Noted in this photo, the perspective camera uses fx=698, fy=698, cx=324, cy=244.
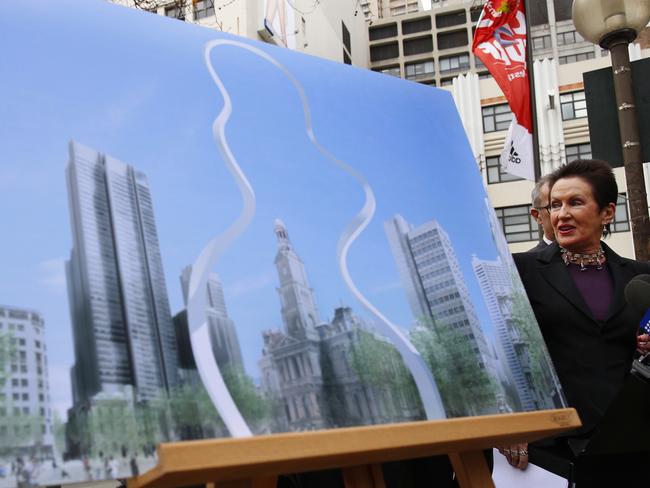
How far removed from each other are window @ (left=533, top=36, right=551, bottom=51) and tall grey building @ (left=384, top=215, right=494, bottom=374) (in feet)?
158

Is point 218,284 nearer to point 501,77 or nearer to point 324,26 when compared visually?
point 501,77

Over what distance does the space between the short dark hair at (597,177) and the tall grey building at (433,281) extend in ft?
2.83

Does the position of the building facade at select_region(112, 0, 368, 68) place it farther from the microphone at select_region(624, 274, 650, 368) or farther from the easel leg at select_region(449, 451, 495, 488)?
the easel leg at select_region(449, 451, 495, 488)

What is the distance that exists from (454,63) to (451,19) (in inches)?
134

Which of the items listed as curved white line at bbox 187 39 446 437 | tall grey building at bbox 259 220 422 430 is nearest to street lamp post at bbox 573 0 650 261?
curved white line at bbox 187 39 446 437

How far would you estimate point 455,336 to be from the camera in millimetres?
1789

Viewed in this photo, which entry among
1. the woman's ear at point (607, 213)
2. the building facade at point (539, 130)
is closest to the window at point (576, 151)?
the building facade at point (539, 130)

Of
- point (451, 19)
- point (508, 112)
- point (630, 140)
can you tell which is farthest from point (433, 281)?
point (451, 19)

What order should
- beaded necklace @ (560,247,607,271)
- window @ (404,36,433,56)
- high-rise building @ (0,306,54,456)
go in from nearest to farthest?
high-rise building @ (0,306,54,456)
beaded necklace @ (560,247,607,271)
window @ (404,36,433,56)

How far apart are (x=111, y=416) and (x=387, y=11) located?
63.0 m

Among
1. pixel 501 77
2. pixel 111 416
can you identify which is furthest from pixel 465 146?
pixel 501 77

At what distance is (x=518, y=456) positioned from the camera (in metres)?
2.42

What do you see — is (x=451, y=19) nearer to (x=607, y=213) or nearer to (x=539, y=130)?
(x=539, y=130)

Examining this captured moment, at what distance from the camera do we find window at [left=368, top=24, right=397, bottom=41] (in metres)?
53.6
